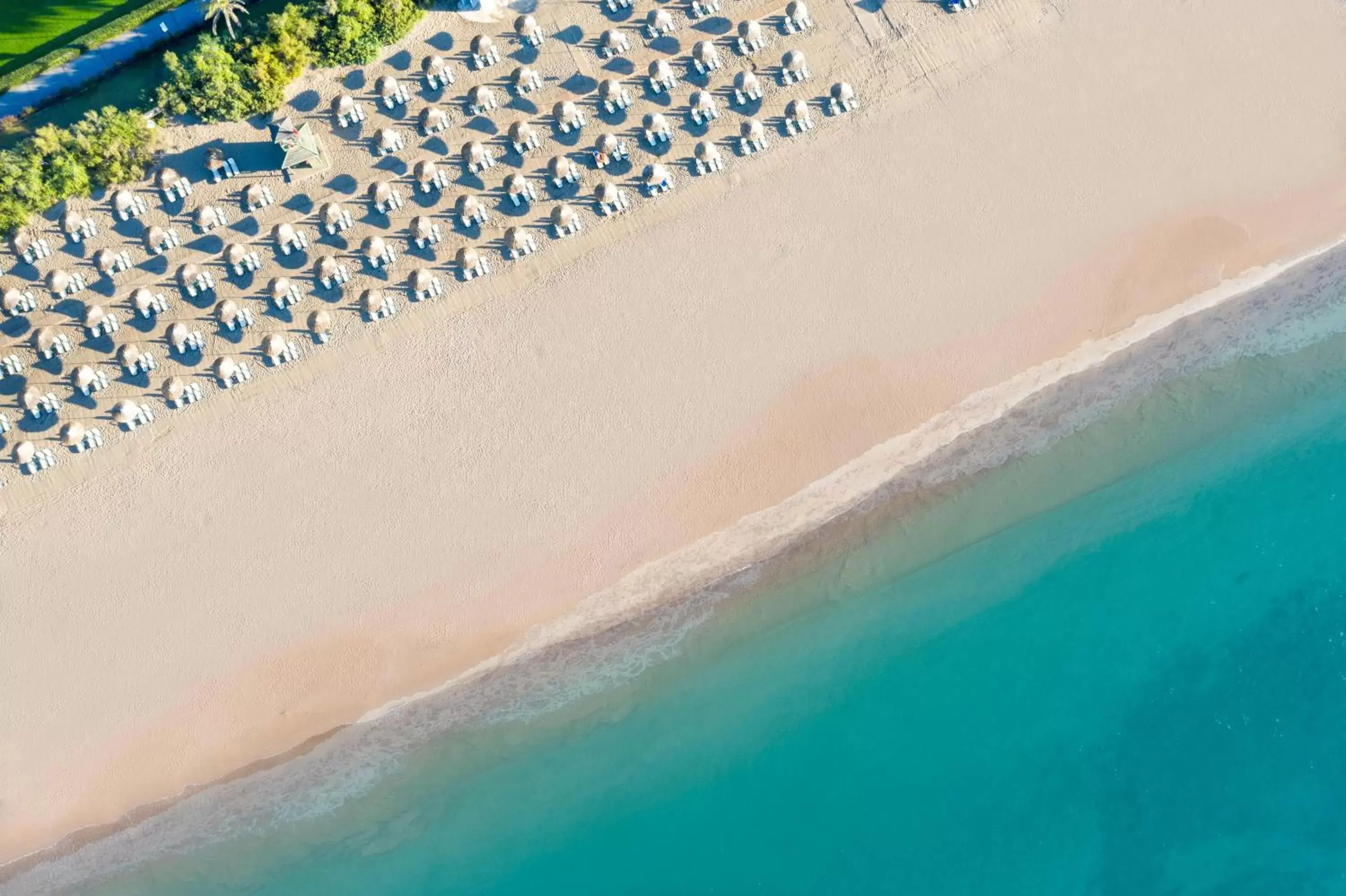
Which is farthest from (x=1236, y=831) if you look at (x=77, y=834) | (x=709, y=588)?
Answer: (x=77, y=834)

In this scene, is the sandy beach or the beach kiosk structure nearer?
the beach kiosk structure

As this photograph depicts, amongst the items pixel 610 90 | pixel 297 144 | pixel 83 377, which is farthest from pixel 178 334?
pixel 610 90

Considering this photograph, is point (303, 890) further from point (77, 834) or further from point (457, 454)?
point (457, 454)

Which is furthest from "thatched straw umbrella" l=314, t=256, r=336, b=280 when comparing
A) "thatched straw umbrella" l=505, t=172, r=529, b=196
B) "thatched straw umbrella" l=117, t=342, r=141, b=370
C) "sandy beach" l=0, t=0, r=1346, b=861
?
"thatched straw umbrella" l=117, t=342, r=141, b=370

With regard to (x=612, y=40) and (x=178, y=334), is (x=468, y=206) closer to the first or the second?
(x=612, y=40)

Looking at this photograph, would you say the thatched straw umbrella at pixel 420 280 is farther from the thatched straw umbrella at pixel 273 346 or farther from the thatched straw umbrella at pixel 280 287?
the thatched straw umbrella at pixel 273 346

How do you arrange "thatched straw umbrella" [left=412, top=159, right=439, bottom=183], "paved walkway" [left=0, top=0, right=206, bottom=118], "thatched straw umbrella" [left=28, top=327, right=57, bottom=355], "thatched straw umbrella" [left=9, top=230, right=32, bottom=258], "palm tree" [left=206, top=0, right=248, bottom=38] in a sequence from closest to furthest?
"palm tree" [left=206, top=0, right=248, bottom=38] < "paved walkway" [left=0, top=0, right=206, bottom=118] < "thatched straw umbrella" [left=9, top=230, right=32, bottom=258] < "thatched straw umbrella" [left=28, top=327, right=57, bottom=355] < "thatched straw umbrella" [left=412, top=159, right=439, bottom=183]

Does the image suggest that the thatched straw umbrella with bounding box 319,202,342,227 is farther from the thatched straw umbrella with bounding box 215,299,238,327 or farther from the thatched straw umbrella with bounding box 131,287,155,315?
the thatched straw umbrella with bounding box 131,287,155,315
